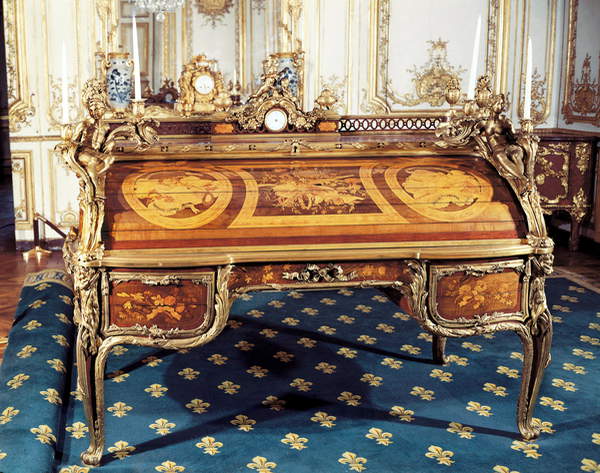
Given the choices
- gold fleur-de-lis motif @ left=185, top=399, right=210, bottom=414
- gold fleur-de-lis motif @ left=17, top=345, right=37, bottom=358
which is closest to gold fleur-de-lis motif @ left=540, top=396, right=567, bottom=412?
gold fleur-de-lis motif @ left=185, top=399, right=210, bottom=414

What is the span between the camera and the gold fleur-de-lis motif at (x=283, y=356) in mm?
4211

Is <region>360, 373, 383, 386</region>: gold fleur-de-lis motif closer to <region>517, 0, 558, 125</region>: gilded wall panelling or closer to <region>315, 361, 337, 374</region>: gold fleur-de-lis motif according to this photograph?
<region>315, 361, 337, 374</region>: gold fleur-de-lis motif

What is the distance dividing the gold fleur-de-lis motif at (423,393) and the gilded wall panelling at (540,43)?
4.69 metres

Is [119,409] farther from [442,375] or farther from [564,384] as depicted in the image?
[564,384]

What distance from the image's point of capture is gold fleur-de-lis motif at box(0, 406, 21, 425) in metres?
3.23

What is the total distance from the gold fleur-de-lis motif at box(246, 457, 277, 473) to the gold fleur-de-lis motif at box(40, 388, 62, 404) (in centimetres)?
99

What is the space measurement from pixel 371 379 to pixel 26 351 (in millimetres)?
Result: 1787

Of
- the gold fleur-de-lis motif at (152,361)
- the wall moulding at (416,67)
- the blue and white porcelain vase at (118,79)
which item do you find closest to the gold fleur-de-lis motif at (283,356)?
the gold fleur-de-lis motif at (152,361)

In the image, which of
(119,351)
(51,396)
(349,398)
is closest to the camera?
(51,396)

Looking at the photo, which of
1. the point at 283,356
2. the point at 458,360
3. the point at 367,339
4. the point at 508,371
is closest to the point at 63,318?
the point at 283,356

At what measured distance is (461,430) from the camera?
133 inches

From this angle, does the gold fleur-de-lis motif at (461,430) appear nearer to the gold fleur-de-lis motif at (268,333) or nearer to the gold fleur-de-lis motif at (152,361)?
the gold fleur-de-lis motif at (268,333)

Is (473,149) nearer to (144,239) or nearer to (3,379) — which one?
(144,239)

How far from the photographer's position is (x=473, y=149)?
11.2 feet
